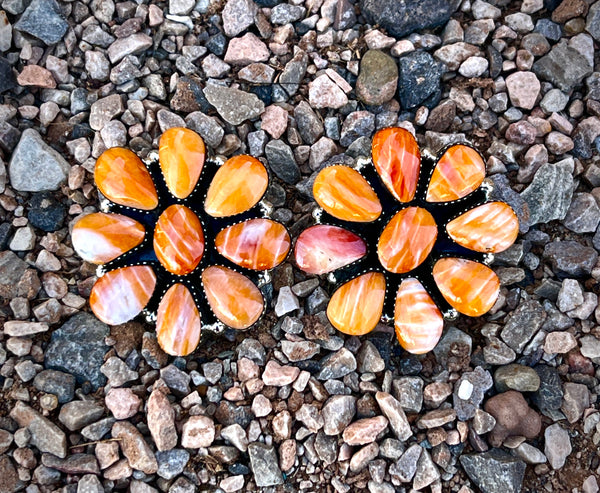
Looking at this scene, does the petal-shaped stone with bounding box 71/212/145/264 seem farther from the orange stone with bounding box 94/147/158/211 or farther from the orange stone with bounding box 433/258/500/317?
the orange stone with bounding box 433/258/500/317

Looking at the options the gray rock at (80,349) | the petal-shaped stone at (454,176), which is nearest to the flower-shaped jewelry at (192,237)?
the gray rock at (80,349)

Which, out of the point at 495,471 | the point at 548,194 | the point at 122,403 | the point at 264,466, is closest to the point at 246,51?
the point at 548,194

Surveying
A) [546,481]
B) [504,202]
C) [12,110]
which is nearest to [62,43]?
[12,110]

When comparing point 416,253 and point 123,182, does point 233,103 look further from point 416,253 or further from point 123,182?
point 416,253

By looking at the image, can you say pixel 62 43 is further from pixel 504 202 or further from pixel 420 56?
pixel 504 202

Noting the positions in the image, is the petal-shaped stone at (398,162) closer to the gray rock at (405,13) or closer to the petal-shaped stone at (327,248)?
the petal-shaped stone at (327,248)

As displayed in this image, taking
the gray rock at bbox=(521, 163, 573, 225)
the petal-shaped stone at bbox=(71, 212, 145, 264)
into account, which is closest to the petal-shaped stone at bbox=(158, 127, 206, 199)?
the petal-shaped stone at bbox=(71, 212, 145, 264)
